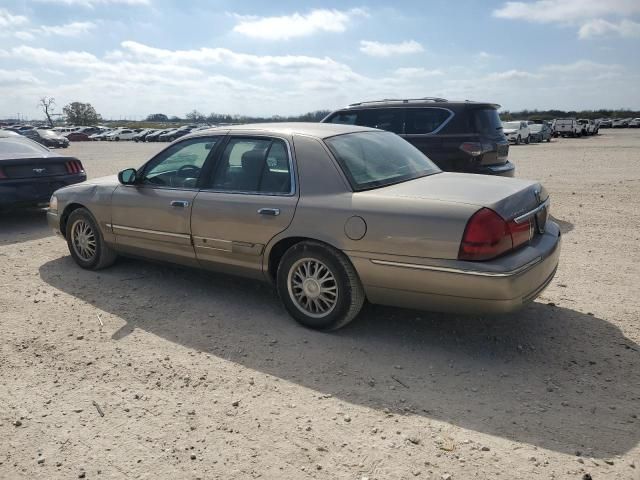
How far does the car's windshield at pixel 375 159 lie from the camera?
13.0 feet

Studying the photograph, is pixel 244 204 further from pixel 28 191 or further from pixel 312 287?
pixel 28 191

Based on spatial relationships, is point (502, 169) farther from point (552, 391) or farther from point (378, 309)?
point (552, 391)

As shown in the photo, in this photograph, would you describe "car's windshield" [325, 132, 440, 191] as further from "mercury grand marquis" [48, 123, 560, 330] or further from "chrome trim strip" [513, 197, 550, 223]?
"chrome trim strip" [513, 197, 550, 223]

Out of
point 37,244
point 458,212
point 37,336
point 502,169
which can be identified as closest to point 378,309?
point 458,212

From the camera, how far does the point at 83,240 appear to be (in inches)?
220

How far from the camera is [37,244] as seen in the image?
22.5 ft

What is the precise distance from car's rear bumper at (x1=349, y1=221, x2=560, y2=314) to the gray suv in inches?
149

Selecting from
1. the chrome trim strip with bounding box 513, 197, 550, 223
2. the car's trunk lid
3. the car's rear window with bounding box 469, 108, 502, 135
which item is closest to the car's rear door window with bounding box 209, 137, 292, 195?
the car's trunk lid

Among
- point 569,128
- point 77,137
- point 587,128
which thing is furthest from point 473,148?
point 77,137

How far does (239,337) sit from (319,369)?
31.3 inches

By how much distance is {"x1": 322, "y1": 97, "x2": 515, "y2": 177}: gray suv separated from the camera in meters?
7.34

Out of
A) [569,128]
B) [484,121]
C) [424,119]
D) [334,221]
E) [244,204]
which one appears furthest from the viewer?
[569,128]

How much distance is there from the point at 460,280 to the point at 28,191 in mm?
6861

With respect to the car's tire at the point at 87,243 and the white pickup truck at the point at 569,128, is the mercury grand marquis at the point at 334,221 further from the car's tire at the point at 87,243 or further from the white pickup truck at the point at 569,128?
the white pickup truck at the point at 569,128
